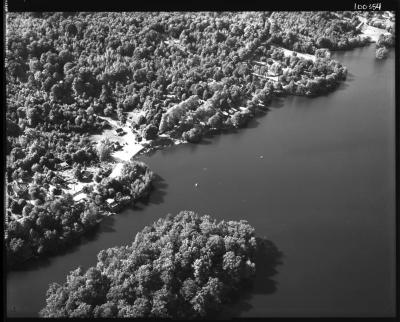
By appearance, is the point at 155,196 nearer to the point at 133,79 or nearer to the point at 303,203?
the point at 303,203

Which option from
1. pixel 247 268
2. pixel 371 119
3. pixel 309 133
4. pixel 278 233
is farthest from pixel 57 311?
pixel 371 119

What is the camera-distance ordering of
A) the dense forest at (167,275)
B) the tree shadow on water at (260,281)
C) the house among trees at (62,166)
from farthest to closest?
the house among trees at (62,166) < the tree shadow on water at (260,281) < the dense forest at (167,275)

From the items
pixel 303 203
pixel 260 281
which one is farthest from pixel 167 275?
pixel 303 203

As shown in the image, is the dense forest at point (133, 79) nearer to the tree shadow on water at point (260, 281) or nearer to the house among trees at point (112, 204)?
the house among trees at point (112, 204)

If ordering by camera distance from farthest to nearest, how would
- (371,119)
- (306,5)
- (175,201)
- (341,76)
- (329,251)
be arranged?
(341,76), (371,119), (175,201), (329,251), (306,5)

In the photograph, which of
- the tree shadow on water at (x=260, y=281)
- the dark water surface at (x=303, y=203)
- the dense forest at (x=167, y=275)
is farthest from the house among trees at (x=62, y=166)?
the tree shadow on water at (x=260, y=281)

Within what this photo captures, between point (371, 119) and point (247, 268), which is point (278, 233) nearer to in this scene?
point (247, 268)

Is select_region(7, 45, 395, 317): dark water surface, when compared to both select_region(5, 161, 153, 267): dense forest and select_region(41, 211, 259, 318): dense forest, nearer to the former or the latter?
select_region(5, 161, 153, 267): dense forest
